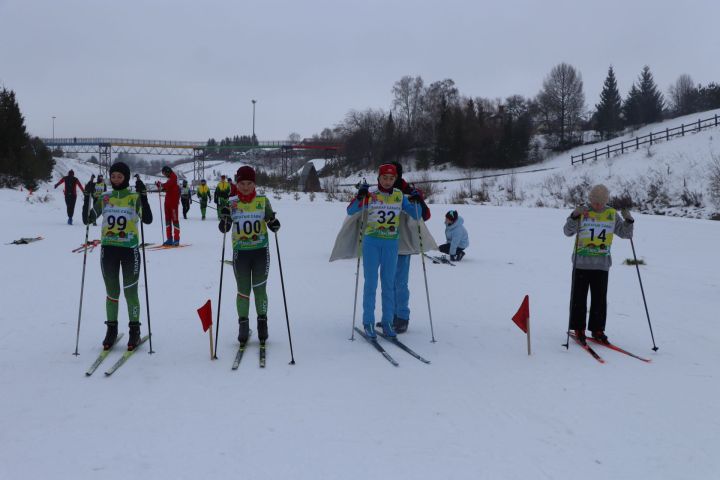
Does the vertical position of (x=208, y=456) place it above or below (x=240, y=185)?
below

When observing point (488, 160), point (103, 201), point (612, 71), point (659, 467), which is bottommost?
point (659, 467)

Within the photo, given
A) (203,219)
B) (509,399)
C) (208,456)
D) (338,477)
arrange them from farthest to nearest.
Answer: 1. (203,219)
2. (509,399)
3. (208,456)
4. (338,477)

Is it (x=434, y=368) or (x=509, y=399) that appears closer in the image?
(x=509, y=399)

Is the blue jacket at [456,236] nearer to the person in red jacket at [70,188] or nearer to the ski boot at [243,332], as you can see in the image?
the ski boot at [243,332]

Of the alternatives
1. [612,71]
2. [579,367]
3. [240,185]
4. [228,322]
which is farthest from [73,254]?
[612,71]

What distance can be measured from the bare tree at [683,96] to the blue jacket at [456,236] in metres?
79.3

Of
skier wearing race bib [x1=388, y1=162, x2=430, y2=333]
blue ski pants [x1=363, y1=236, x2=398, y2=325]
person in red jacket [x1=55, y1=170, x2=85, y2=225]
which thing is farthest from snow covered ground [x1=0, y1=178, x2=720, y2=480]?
person in red jacket [x1=55, y1=170, x2=85, y2=225]

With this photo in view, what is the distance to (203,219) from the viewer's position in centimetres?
2042

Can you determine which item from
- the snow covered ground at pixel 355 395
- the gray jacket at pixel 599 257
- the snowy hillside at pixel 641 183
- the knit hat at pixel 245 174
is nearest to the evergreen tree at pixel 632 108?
the snowy hillside at pixel 641 183

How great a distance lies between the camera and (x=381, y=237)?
5.58 meters

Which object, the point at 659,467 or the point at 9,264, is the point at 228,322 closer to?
the point at 659,467

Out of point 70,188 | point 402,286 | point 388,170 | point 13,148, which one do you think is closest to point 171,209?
point 70,188

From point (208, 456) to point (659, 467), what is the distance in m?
2.96

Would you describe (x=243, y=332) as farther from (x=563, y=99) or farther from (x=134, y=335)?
(x=563, y=99)
